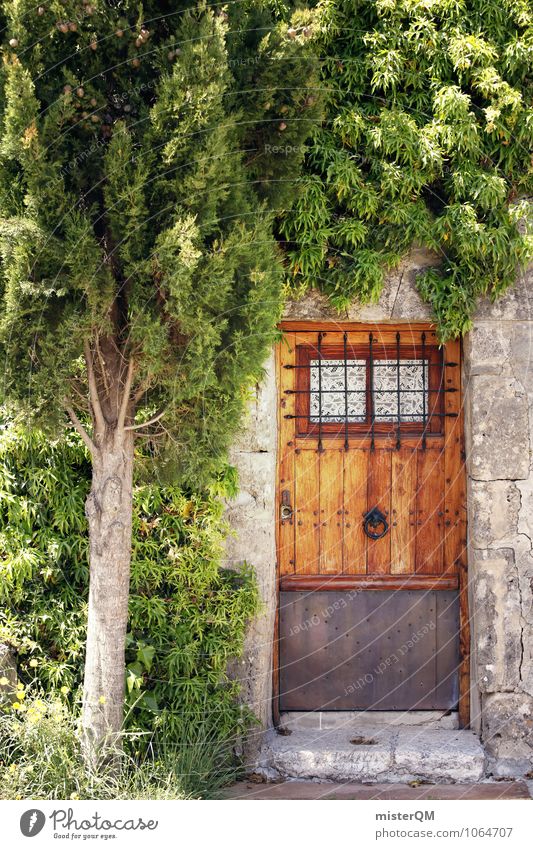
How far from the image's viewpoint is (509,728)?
4707 millimetres

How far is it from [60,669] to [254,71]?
2.98 meters

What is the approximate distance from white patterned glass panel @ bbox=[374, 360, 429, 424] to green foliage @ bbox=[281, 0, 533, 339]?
43 cm

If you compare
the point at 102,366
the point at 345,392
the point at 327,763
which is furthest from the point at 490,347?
the point at 327,763

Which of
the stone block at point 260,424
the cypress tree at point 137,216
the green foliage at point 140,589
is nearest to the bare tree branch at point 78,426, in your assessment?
the cypress tree at point 137,216

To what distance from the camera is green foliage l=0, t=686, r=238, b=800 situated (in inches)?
148

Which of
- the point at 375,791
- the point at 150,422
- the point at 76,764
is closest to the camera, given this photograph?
the point at 150,422

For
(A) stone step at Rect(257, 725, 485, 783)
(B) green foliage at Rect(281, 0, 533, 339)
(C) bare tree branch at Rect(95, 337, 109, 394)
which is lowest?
(A) stone step at Rect(257, 725, 485, 783)

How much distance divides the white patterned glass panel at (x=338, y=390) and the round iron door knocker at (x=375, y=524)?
0.55 meters

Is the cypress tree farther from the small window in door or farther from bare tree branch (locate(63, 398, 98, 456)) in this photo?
the small window in door

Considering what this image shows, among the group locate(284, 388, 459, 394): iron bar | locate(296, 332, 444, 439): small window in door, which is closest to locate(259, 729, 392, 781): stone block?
locate(296, 332, 444, 439): small window in door

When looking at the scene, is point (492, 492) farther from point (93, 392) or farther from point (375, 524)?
point (93, 392)

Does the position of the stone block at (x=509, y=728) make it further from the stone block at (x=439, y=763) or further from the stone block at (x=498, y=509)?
the stone block at (x=498, y=509)

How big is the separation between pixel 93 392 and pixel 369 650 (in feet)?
7.61

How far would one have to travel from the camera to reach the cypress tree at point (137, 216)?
3346 mm
